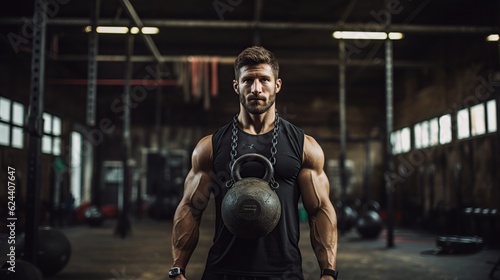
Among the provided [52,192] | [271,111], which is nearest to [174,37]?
[52,192]

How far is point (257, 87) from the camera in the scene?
1.42 meters

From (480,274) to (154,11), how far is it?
5.95m

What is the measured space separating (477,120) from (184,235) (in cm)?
721

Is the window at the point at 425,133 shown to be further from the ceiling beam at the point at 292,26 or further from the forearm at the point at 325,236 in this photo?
the forearm at the point at 325,236

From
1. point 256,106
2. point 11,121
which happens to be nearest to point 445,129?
point 11,121

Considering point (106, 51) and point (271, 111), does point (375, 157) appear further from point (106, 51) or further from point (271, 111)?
point (271, 111)

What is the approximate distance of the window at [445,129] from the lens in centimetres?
888

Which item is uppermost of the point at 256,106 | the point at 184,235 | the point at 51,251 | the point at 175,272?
the point at 256,106

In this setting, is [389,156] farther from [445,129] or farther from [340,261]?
[445,129]

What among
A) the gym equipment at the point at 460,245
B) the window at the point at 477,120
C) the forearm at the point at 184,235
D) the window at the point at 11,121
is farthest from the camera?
the window at the point at 477,120

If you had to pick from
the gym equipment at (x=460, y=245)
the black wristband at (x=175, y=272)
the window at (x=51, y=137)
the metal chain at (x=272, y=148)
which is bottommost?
the gym equipment at (x=460, y=245)

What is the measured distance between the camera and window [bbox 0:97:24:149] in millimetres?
7215

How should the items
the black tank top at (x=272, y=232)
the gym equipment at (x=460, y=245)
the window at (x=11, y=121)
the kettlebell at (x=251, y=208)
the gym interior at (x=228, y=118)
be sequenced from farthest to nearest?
the window at (x=11, y=121) < the gym equipment at (x=460, y=245) < the gym interior at (x=228, y=118) < the black tank top at (x=272, y=232) < the kettlebell at (x=251, y=208)

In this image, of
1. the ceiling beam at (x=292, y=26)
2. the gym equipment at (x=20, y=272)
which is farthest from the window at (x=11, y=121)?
the gym equipment at (x=20, y=272)
